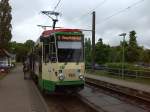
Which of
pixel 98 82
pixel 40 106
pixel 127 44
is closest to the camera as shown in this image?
pixel 40 106

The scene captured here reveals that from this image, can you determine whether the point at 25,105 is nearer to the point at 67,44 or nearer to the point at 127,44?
the point at 67,44

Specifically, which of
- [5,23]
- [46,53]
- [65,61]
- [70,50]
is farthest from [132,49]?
[65,61]

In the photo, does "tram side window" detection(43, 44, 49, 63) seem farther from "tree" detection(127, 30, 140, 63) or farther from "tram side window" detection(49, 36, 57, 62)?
"tree" detection(127, 30, 140, 63)

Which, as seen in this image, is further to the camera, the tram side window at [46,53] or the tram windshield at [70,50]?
the tram side window at [46,53]

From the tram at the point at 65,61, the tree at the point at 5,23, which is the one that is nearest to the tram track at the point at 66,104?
the tram at the point at 65,61

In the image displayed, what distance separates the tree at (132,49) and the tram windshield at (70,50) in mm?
61715

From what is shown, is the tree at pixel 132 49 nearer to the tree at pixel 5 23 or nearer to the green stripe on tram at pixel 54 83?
the tree at pixel 5 23

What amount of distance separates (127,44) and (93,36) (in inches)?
1505

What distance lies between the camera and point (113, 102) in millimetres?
17156

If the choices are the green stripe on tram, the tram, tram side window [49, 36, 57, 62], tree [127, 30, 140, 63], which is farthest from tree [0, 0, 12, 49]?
the tram

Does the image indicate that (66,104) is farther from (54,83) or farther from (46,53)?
Result: (46,53)

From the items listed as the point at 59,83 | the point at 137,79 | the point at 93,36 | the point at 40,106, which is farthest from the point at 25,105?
the point at 93,36

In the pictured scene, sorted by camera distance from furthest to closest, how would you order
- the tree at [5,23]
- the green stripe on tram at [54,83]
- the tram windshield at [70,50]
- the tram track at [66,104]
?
the tree at [5,23]
the tram windshield at [70,50]
the green stripe on tram at [54,83]
the tram track at [66,104]

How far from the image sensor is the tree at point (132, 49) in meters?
79.1
